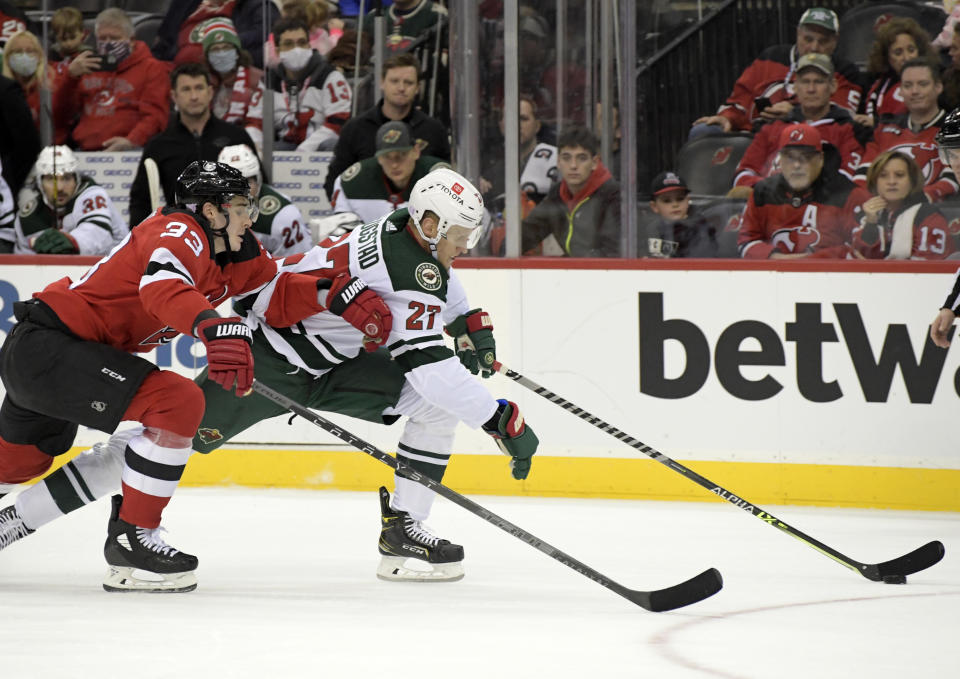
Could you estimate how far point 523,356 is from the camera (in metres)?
5.28

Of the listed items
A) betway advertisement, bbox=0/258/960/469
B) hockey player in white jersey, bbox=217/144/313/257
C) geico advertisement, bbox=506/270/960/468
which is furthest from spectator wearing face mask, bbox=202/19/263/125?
geico advertisement, bbox=506/270/960/468

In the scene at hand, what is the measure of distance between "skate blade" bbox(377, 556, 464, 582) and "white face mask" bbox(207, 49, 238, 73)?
2909 mm

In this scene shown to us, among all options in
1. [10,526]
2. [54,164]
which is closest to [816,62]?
[54,164]

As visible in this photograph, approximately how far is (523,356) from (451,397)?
1621mm

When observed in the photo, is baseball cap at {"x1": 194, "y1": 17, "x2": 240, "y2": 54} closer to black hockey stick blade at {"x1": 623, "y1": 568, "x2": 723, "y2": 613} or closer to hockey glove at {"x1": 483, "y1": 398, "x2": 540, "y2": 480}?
hockey glove at {"x1": 483, "y1": 398, "x2": 540, "y2": 480}

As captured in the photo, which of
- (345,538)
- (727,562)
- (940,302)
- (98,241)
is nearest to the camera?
(727,562)

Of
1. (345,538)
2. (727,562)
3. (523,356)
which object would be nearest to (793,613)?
(727,562)

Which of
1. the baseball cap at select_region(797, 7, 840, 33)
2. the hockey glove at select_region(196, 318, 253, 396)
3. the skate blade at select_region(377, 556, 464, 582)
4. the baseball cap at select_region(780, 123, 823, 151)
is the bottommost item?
the skate blade at select_region(377, 556, 464, 582)

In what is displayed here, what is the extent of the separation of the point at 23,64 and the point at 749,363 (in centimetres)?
332

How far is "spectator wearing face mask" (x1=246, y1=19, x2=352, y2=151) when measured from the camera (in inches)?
237

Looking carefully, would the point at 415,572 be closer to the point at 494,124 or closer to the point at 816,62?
the point at 494,124

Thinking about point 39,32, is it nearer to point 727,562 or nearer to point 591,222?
point 591,222

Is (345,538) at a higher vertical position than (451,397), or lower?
lower

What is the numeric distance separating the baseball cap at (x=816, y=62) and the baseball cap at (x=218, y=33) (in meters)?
2.37
